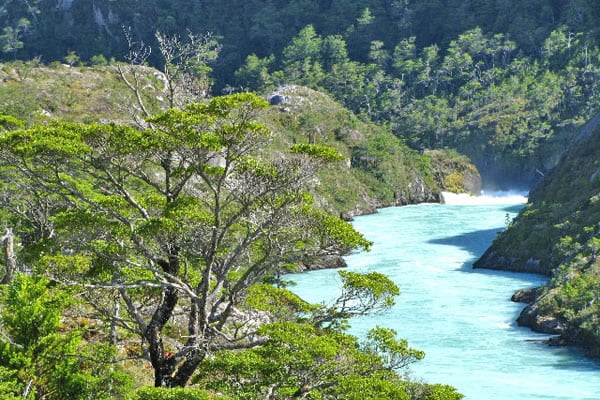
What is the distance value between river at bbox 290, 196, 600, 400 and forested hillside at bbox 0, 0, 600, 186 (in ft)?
135

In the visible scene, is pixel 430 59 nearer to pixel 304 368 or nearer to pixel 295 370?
pixel 304 368

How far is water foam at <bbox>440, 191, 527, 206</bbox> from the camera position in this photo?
119000 millimetres

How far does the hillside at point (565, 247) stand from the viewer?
153ft

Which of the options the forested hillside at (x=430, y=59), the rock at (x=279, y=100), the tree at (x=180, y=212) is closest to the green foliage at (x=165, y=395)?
the tree at (x=180, y=212)

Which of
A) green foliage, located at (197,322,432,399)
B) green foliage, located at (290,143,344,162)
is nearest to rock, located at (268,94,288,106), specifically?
green foliage, located at (290,143,344,162)

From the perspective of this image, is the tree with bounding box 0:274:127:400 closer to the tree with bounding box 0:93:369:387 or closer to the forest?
the forest

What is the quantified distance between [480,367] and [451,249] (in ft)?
122

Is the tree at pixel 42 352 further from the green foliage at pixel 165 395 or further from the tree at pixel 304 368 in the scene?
the green foliage at pixel 165 395

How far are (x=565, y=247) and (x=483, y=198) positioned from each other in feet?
210

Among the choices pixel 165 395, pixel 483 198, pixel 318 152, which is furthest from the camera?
pixel 483 198

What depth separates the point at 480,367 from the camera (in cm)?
4306

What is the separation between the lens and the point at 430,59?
167 m

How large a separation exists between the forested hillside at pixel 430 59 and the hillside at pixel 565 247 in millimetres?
49607

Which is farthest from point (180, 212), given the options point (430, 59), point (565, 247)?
point (430, 59)
